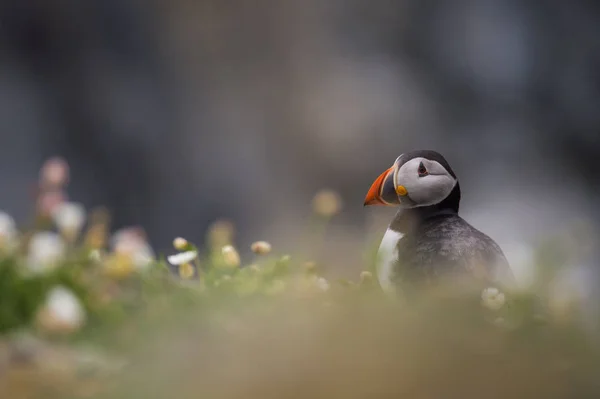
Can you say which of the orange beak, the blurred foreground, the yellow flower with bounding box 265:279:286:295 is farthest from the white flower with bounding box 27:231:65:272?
the orange beak

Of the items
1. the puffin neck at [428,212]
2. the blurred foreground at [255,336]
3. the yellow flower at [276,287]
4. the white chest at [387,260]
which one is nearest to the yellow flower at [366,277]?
the white chest at [387,260]

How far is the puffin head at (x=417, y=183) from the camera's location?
7.18ft

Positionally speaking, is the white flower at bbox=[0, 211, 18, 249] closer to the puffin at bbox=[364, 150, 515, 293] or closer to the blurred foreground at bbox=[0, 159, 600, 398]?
the blurred foreground at bbox=[0, 159, 600, 398]

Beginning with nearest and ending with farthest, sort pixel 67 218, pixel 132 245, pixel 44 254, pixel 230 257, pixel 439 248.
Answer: pixel 44 254 < pixel 132 245 < pixel 67 218 < pixel 230 257 < pixel 439 248

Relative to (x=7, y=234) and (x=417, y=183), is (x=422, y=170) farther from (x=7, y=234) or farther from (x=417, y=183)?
(x=7, y=234)

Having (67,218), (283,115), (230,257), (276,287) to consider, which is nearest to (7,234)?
(67,218)

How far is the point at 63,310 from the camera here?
3.83 feet

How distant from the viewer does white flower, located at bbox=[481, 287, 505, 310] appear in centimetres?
158

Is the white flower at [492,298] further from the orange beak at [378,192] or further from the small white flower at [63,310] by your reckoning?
the small white flower at [63,310]

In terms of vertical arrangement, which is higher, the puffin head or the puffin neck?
the puffin head

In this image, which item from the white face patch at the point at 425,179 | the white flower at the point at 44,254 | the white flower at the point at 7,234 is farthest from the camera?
the white face patch at the point at 425,179

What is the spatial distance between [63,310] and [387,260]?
3.92ft

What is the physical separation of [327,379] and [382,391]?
0.31 feet

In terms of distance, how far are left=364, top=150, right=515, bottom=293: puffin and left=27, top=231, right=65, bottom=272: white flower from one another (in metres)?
1.00
